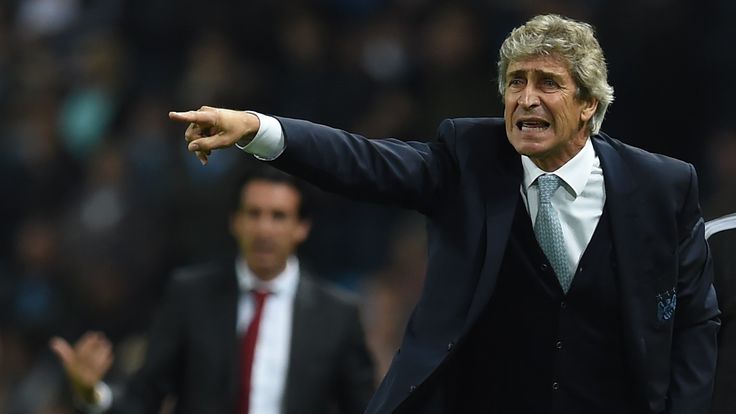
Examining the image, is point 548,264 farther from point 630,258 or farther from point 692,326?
point 692,326

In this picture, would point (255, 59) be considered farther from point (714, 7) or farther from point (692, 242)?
point (692, 242)

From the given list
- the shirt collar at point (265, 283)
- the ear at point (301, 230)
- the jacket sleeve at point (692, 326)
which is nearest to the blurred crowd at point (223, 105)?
the ear at point (301, 230)

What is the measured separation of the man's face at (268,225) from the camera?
6.27 metres

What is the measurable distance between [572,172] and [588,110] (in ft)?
0.56

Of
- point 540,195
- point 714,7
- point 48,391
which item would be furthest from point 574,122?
point 48,391

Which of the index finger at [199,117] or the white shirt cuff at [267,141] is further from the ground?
the index finger at [199,117]

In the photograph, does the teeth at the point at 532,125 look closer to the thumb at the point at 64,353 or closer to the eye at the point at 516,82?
the eye at the point at 516,82

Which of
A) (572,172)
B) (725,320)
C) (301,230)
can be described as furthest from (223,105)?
(572,172)

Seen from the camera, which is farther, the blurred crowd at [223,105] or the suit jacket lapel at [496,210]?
the blurred crowd at [223,105]

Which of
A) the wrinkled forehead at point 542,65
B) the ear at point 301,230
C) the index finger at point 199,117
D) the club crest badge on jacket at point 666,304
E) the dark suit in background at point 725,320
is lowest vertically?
the ear at point 301,230

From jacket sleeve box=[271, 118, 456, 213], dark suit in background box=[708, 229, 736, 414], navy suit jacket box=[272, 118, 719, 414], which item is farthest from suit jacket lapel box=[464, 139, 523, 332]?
dark suit in background box=[708, 229, 736, 414]

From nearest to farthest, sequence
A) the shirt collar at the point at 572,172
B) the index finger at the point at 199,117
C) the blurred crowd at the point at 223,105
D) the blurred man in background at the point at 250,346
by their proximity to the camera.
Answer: the index finger at the point at 199,117, the shirt collar at the point at 572,172, the blurred man in background at the point at 250,346, the blurred crowd at the point at 223,105

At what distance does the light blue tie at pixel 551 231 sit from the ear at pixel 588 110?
175mm

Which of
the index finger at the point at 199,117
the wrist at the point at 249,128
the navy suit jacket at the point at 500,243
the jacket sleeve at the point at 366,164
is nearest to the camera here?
the index finger at the point at 199,117
